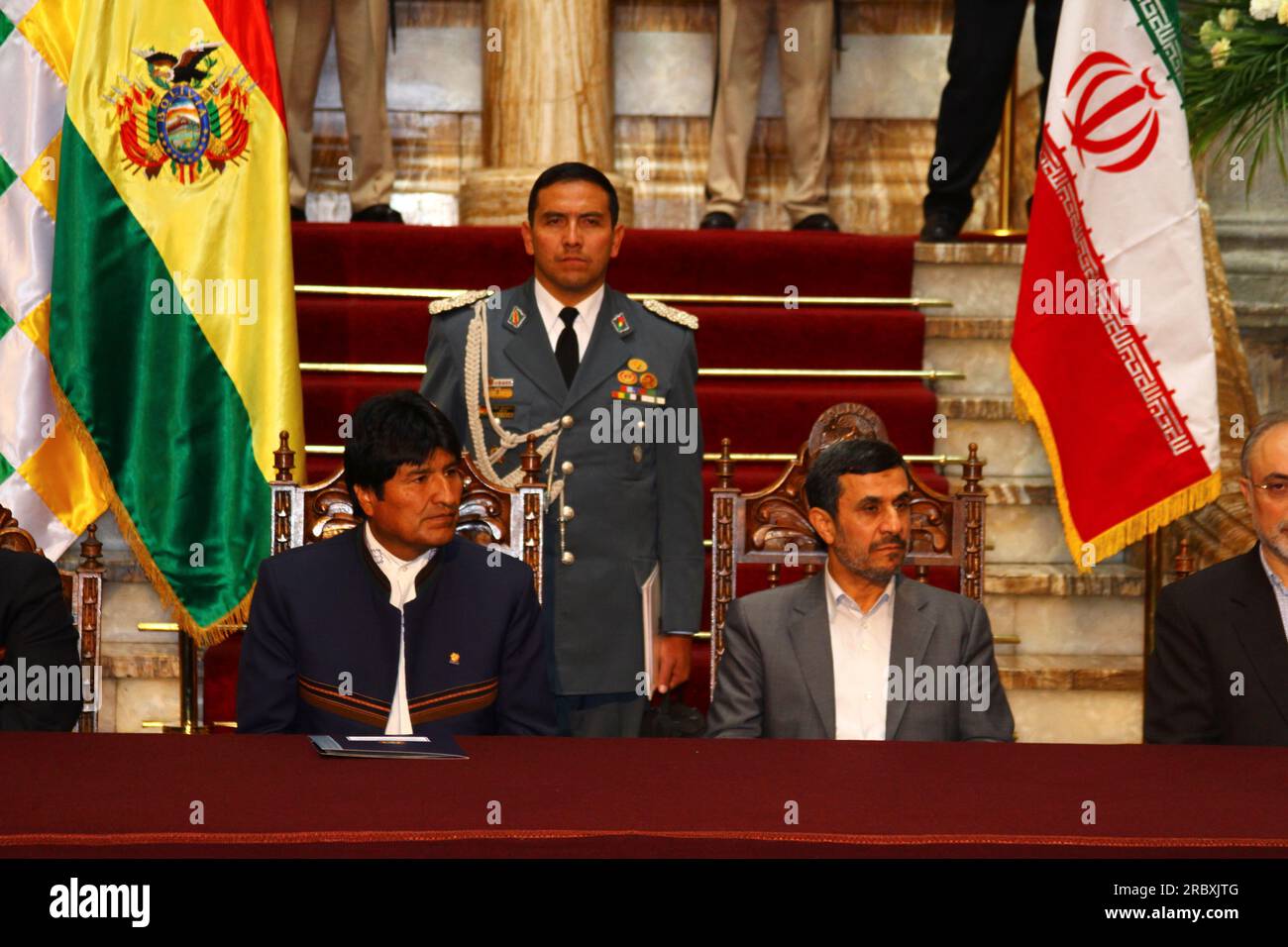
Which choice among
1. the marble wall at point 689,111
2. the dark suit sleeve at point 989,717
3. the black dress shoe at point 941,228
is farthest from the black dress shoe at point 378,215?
the dark suit sleeve at point 989,717

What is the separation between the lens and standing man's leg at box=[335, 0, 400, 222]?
6613mm

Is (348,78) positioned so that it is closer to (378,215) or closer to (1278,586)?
(378,215)

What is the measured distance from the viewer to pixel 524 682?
3.06 m

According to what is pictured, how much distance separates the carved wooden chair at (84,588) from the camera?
3416 mm

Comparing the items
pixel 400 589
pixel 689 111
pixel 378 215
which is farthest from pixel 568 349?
pixel 689 111

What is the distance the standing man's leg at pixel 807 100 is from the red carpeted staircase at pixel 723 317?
726mm

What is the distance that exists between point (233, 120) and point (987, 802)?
10.9 ft

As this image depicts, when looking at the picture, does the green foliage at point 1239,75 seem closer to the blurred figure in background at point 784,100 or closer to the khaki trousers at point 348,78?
the blurred figure in background at point 784,100

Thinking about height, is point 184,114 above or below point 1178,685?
above

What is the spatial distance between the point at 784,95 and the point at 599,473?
140 inches

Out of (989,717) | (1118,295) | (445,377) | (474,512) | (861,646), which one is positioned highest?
(1118,295)

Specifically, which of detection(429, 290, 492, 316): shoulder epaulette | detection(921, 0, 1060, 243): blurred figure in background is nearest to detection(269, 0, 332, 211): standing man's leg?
detection(921, 0, 1060, 243): blurred figure in background

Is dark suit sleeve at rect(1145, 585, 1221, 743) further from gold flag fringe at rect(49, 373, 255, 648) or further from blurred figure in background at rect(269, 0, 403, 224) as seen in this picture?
blurred figure in background at rect(269, 0, 403, 224)
